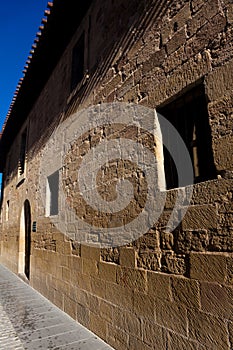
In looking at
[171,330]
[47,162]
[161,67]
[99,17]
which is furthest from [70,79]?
[171,330]

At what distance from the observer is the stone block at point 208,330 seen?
151cm

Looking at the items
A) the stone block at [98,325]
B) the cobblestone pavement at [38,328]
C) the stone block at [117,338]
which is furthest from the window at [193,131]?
the cobblestone pavement at [38,328]

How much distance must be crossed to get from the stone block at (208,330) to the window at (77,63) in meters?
3.83

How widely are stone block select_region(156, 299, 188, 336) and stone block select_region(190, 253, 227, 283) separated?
11.4 inches

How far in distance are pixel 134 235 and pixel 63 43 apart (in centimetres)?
419

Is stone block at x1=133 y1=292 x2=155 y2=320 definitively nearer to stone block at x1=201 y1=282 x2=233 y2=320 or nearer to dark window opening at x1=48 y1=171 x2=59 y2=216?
stone block at x1=201 y1=282 x2=233 y2=320

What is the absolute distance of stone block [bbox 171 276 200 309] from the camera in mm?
1695

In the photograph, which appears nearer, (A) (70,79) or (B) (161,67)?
(B) (161,67)

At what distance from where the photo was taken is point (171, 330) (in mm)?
1834

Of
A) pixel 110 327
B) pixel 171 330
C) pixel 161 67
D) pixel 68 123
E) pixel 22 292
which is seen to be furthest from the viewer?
pixel 22 292

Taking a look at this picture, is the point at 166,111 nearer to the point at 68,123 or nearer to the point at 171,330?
the point at 171,330

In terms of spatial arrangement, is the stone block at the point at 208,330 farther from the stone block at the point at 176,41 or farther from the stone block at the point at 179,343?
the stone block at the point at 176,41

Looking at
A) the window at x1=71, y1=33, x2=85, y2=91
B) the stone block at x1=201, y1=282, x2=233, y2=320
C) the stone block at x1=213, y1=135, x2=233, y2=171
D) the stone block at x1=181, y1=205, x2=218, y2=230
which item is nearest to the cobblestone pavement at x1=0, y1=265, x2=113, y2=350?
the stone block at x1=201, y1=282, x2=233, y2=320

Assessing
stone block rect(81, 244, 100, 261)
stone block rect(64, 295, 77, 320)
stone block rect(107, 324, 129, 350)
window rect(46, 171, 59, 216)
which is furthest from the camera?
window rect(46, 171, 59, 216)
